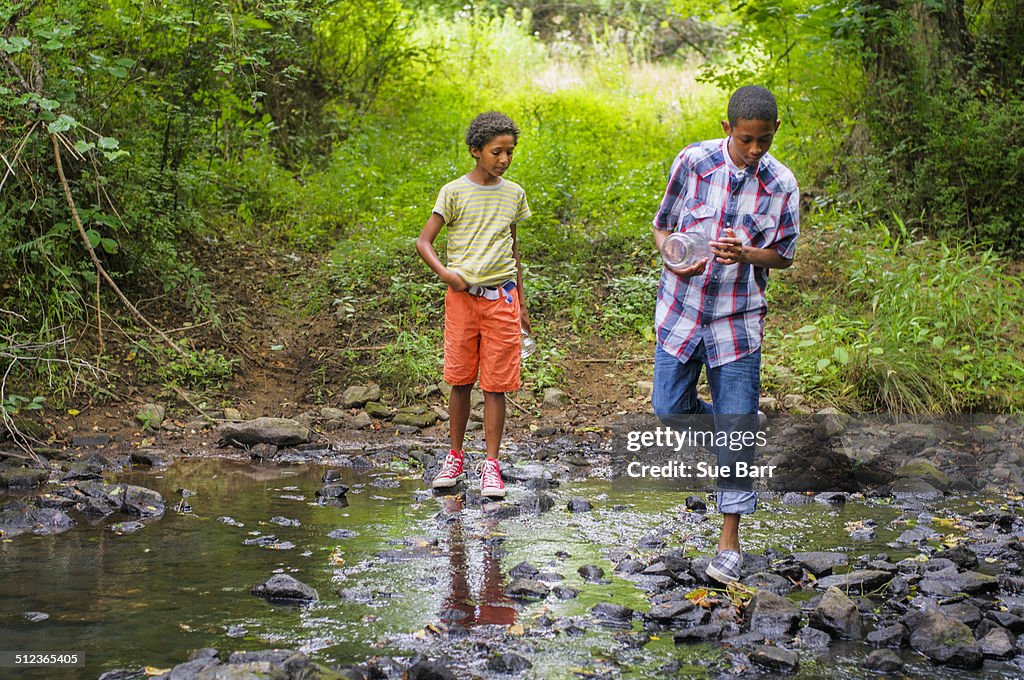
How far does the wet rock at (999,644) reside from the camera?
3.46 m

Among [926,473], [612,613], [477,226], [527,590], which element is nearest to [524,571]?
[527,590]

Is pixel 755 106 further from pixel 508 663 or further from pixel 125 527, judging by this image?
pixel 125 527

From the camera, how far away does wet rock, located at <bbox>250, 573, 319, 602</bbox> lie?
3.94 m

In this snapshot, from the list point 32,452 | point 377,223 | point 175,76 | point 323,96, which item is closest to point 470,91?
point 323,96

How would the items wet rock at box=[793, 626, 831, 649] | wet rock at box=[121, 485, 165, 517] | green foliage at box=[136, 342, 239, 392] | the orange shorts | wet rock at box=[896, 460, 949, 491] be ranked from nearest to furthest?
wet rock at box=[793, 626, 831, 649] < wet rock at box=[121, 485, 165, 517] < the orange shorts < wet rock at box=[896, 460, 949, 491] < green foliage at box=[136, 342, 239, 392]

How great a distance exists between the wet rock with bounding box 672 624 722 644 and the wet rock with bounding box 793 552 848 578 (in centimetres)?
90

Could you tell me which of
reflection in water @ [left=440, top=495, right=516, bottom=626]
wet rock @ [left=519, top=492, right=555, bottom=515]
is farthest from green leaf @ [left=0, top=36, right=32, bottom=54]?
wet rock @ [left=519, top=492, right=555, bottom=515]

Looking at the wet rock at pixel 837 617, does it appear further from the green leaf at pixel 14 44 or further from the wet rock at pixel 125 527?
the green leaf at pixel 14 44

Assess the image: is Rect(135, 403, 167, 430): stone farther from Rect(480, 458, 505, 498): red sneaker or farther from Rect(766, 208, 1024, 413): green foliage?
Rect(766, 208, 1024, 413): green foliage

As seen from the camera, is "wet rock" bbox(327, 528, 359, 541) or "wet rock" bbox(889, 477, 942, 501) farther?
"wet rock" bbox(889, 477, 942, 501)

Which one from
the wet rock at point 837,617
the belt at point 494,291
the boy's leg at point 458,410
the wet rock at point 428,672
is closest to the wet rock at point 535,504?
the boy's leg at point 458,410

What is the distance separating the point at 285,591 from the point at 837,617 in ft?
6.77

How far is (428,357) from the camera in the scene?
8.49m

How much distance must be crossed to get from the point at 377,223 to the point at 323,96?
3775mm
